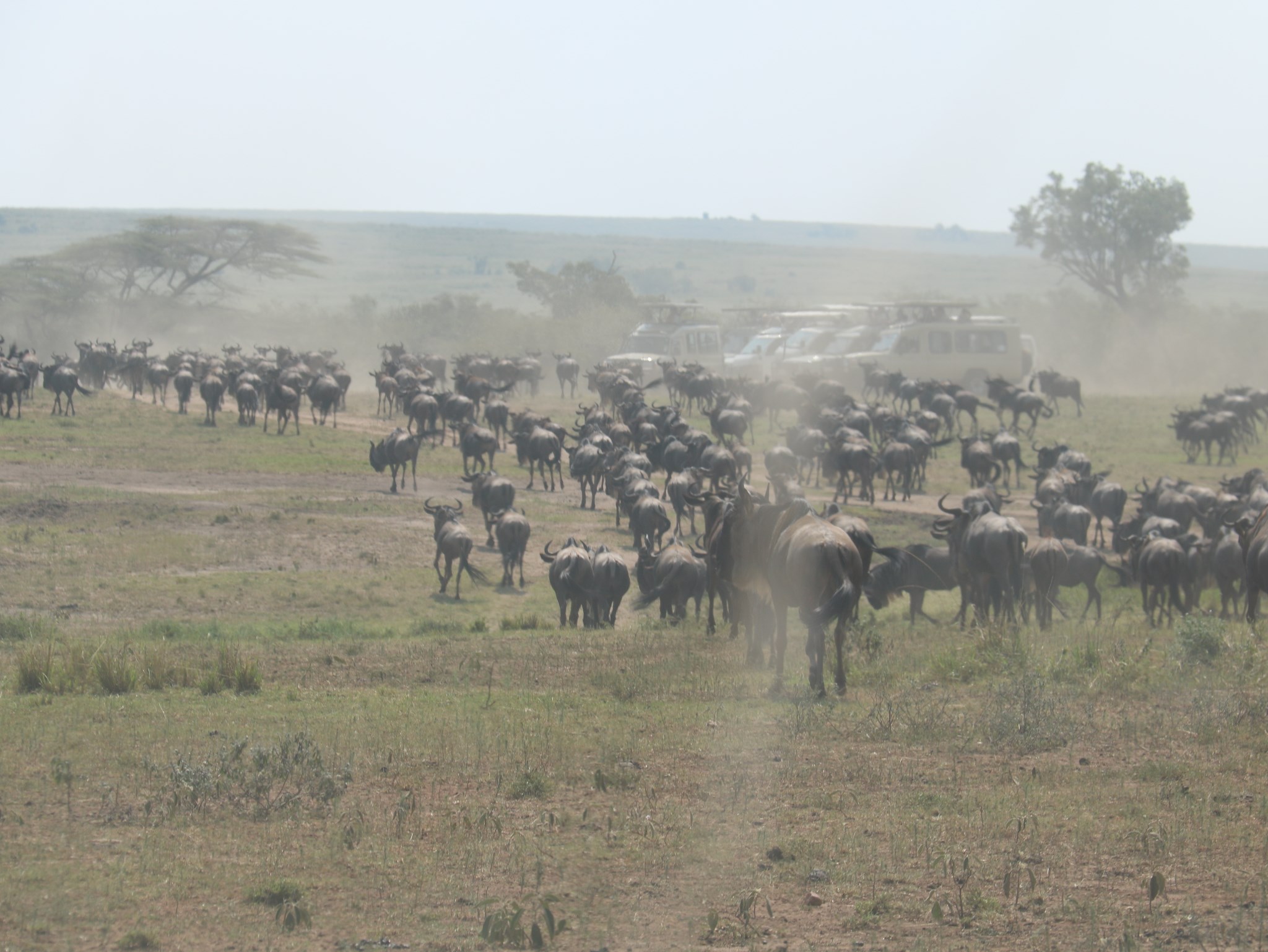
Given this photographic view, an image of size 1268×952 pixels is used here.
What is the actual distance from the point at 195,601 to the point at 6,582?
2418mm

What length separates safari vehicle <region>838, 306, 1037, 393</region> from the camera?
1909 inches

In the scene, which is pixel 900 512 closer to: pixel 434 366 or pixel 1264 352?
pixel 434 366

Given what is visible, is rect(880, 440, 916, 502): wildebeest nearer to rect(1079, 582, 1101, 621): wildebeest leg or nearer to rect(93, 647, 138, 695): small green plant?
rect(1079, 582, 1101, 621): wildebeest leg

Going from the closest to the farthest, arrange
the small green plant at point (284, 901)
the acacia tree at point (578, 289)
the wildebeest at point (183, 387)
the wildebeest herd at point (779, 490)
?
the small green plant at point (284, 901) < the wildebeest herd at point (779, 490) < the wildebeest at point (183, 387) < the acacia tree at point (578, 289)

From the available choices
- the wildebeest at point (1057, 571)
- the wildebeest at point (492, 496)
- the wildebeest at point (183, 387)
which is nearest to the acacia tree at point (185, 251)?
the wildebeest at point (183, 387)

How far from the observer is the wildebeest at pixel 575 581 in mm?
15969

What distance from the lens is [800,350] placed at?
51.3m

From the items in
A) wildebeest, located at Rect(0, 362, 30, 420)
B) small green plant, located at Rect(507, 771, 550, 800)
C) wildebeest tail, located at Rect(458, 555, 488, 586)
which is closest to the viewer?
small green plant, located at Rect(507, 771, 550, 800)

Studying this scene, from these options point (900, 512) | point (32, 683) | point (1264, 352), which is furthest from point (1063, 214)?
point (32, 683)

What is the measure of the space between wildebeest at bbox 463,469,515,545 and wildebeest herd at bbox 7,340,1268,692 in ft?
0.16

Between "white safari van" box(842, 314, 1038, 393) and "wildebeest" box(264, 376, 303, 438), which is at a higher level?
"white safari van" box(842, 314, 1038, 393)

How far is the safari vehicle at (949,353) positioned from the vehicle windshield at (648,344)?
847 centimetres

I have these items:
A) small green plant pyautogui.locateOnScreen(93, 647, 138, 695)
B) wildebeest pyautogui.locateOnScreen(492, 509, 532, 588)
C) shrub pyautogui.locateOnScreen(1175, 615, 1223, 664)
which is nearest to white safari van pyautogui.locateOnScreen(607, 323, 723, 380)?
wildebeest pyautogui.locateOnScreen(492, 509, 532, 588)

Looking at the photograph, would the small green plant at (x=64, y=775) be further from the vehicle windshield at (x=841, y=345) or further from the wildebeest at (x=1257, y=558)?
the vehicle windshield at (x=841, y=345)
